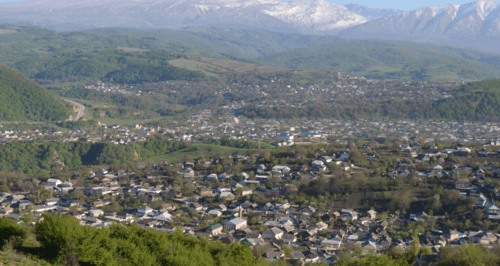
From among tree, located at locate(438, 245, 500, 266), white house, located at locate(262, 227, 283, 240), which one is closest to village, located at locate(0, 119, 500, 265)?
white house, located at locate(262, 227, 283, 240)

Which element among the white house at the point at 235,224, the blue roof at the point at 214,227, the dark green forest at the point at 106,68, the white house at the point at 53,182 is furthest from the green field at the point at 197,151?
the dark green forest at the point at 106,68

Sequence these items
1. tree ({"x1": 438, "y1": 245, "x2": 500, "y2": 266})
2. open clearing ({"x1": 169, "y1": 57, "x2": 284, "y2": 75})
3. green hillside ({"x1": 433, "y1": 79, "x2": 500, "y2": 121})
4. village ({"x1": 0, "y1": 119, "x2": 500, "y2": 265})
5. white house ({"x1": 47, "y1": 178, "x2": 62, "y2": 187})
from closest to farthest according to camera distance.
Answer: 1. tree ({"x1": 438, "y1": 245, "x2": 500, "y2": 266})
2. village ({"x1": 0, "y1": 119, "x2": 500, "y2": 265})
3. white house ({"x1": 47, "y1": 178, "x2": 62, "y2": 187})
4. green hillside ({"x1": 433, "y1": 79, "x2": 500, "y2": 121})
5. open clearing ({"x1": 169, "y1": 57, "x2": 284, "y2": 75})

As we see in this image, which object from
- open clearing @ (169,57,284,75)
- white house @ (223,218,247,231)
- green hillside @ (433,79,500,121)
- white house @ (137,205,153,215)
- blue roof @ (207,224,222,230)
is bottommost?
open clearing @ (169,57,284,75)

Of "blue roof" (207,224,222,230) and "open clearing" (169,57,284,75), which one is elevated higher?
"blue roof" (207,224,222,230)

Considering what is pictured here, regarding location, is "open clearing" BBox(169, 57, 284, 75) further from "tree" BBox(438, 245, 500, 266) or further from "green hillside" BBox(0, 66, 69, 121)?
"tree" BBox(438, 245, 500, 266)

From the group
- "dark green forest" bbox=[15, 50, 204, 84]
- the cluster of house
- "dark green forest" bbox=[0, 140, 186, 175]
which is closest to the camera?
"dark green forest" bbox=[0, 140, 186, 175]

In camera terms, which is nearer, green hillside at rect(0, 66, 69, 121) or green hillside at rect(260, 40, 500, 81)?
green hillside at rect(0, 66, 69, 121)

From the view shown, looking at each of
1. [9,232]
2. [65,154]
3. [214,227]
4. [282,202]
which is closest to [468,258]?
[214,227]

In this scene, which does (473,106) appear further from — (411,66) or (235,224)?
(411,66)
